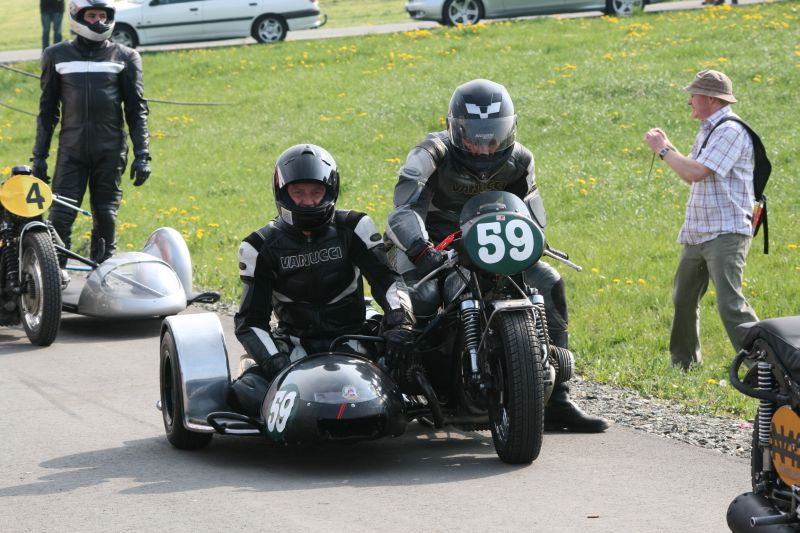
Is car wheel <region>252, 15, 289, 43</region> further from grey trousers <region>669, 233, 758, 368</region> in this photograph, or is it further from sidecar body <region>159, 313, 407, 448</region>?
sidecar body <region>159, 313, 407, 448</region>

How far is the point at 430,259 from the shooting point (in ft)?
22.3

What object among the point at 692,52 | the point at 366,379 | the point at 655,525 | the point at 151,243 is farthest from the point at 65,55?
the point at 692,52

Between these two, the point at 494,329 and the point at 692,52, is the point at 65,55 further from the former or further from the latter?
the point at 692,52

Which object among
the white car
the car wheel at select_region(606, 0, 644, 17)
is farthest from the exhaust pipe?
the white car

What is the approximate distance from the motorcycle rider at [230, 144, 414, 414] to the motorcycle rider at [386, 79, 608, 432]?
20 centimetres

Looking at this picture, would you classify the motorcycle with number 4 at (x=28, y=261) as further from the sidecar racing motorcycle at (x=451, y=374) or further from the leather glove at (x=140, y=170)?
the sidecar racing motorcycle at (x=451, y=374)

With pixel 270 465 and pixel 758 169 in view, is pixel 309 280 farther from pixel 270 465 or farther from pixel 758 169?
pixel 758 169

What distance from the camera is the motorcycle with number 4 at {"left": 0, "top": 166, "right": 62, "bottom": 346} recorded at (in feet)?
31.9

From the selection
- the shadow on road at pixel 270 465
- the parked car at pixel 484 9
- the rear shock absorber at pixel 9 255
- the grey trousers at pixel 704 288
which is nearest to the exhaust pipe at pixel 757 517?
the shadow on road at pixel 270 465

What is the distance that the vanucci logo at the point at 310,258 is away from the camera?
7.04 m

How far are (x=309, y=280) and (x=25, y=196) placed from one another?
375cm

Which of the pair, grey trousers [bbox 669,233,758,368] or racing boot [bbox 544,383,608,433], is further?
grey trousers [bbox 669,233,758,368]

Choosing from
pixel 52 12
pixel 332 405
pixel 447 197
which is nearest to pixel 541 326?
pixel 332 405

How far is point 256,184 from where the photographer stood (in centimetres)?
1720
